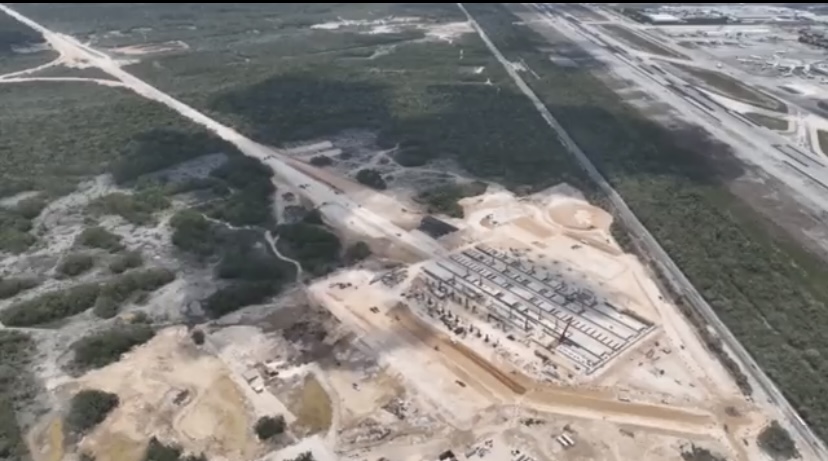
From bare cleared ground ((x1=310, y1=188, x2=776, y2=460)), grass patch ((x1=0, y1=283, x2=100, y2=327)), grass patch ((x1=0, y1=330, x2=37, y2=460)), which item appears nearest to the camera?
grass patch ((x1=0, y1=330, x2=37, y2=460))

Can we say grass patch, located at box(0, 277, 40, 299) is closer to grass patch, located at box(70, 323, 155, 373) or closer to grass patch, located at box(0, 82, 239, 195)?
grass patch, located at box(70, 323, 155, 373)

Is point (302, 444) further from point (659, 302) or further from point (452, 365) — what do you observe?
point (659, 302)

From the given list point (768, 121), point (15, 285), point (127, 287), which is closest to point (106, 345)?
point (127, 287)

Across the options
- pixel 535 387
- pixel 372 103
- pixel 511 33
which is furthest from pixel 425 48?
pixel 535 387

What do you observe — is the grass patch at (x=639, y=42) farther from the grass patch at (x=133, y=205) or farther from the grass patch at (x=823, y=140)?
the grass patch at (x=133, y=205)

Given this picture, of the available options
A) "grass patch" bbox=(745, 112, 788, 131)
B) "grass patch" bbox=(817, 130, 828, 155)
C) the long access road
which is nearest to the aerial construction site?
the long access road

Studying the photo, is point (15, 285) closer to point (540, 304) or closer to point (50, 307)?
point (50, 307)
